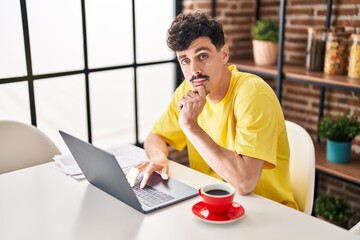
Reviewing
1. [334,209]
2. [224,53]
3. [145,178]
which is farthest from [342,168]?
[145,178]

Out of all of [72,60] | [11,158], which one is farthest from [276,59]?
[11,158]

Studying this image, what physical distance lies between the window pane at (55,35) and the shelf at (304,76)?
1.05 m

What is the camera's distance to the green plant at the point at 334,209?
2.53 meters

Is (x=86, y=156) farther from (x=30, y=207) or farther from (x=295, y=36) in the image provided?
(x=295, y=36)

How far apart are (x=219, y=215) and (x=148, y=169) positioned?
0.39m

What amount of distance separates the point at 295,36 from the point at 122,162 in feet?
5.66

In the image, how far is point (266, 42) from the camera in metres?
2.67

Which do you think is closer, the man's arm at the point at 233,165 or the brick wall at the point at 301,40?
the man's arm at the point at 233,165

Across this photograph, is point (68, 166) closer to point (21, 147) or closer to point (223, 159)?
point (21, 147)

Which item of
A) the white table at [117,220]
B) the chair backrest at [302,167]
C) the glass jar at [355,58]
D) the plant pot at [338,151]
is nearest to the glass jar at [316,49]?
the glass jar at [355,58]

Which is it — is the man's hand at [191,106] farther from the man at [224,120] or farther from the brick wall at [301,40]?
the brick wall at [301,40]

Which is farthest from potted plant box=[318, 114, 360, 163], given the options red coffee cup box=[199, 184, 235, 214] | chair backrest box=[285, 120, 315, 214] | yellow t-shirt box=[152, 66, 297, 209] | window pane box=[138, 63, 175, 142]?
red coffee cup box=[199, 184, 235, 214]

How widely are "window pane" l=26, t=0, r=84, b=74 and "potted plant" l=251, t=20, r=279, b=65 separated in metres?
1.12

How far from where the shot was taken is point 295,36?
9.34 ft
